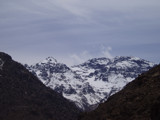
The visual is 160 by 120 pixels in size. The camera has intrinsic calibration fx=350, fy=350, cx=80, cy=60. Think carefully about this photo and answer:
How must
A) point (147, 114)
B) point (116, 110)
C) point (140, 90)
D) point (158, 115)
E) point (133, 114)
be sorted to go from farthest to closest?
point (140, 90) < point (116, 110) < point (133, 114) < point (147, 114) < point (158, 115)

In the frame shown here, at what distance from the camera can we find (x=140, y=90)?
62.0 m

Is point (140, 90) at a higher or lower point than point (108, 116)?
higher

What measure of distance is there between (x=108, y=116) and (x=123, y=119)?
572 cm

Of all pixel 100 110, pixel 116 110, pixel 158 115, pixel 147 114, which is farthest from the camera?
pixel 100 110

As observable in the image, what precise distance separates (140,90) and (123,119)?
34.3ft

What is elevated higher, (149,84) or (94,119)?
(149,84)

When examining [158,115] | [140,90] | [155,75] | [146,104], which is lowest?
[158,115]

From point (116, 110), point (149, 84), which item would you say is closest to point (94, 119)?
point (116, 110)

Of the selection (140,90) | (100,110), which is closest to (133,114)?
(140,90)

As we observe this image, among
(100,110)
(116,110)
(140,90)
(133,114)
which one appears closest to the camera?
(133,114)

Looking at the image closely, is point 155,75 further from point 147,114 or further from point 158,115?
point 158,115

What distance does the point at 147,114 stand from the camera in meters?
48.8

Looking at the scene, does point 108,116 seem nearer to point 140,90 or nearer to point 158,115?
point 140,90

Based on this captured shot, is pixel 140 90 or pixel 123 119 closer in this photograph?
pixel 123 119
